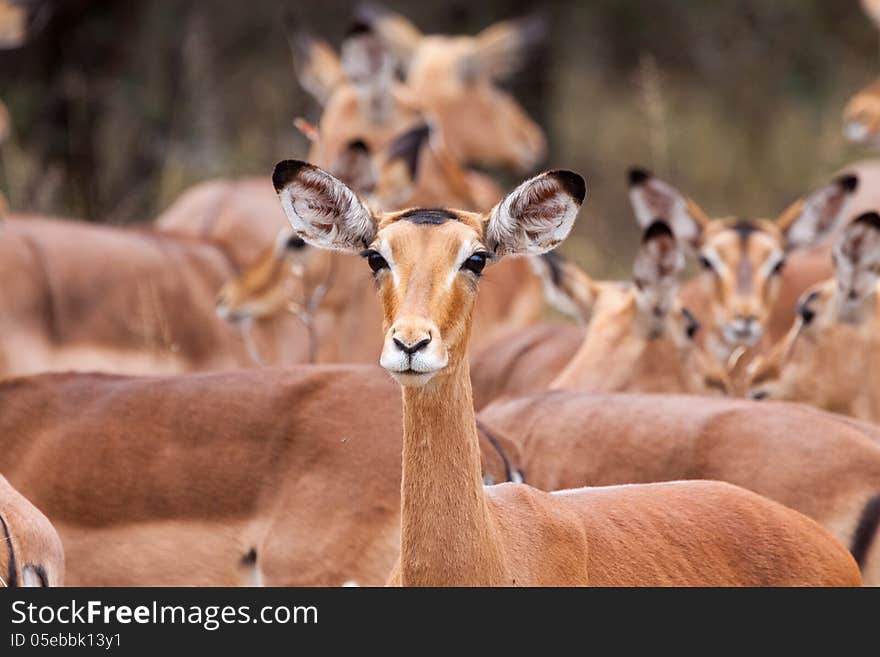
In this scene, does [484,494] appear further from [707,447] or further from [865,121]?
[865,121]

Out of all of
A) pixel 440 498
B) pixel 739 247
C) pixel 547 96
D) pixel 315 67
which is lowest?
pixel 440 498

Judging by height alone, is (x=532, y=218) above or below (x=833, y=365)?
below

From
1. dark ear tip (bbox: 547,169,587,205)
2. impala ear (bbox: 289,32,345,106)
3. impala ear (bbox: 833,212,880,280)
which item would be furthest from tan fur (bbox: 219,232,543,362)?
dark ear tip (bbox: 547,169,587,205)

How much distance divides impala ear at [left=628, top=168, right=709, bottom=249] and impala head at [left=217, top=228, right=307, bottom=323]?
4.54ft

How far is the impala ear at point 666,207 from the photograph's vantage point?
7.49m

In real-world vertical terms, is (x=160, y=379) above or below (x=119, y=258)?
below

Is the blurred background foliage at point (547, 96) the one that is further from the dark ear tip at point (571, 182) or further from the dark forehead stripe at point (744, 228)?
the dark ear tip at point (571, 182)

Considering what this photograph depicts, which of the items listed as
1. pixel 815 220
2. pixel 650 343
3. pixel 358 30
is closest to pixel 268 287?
pixel 650 343

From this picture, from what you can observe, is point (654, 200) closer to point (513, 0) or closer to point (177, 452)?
point (177, 452)

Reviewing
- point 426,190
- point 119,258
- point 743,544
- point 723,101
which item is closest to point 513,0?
point 723,101

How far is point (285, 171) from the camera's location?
14.1 ft

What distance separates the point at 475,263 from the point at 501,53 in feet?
25.8

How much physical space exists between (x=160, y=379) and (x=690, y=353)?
6.85ft
